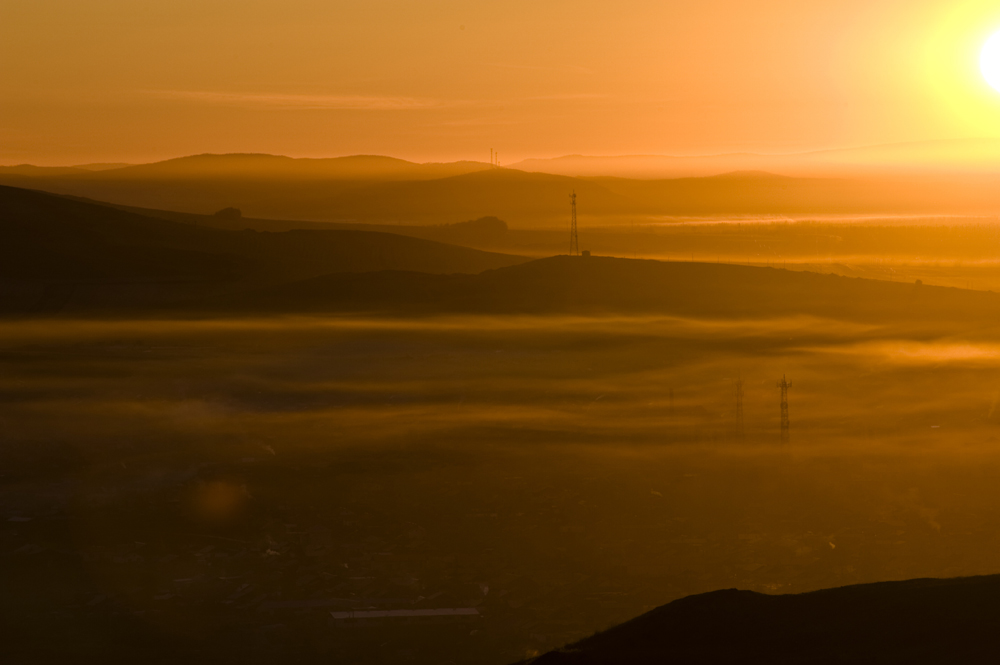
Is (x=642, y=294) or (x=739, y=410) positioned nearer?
(x=739, y=410)

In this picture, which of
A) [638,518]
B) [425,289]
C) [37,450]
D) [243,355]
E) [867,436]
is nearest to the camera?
[638,518]

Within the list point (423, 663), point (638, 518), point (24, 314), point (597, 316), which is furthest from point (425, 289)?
point (423, 663)

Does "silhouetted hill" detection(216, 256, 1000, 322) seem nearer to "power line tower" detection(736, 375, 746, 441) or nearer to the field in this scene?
the field

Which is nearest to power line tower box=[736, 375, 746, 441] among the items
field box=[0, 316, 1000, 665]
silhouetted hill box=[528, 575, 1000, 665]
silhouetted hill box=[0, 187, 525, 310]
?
field box=[0, 316, 1000, 665]

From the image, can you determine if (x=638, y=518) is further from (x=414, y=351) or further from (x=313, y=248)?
(x=313, y=248)

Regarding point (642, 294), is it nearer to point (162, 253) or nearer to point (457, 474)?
point (457, 474)

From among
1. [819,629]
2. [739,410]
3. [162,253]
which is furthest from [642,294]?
[819,629]

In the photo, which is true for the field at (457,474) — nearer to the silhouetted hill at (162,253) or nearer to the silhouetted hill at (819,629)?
the silhouetted hill at (162,253)
